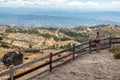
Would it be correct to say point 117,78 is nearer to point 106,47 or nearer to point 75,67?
point 75,67

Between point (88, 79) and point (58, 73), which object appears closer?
point (88, 79)

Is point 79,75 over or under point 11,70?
under

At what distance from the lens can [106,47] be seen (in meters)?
34.7

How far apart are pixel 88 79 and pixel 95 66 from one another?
182 inches

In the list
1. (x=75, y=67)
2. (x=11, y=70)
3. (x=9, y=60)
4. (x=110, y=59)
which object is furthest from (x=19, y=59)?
(x=11, y=70)

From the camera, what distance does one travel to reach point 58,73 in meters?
20.2

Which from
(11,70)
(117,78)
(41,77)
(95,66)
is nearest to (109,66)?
(95,66)

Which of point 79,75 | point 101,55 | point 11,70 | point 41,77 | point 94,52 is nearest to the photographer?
point 11,70

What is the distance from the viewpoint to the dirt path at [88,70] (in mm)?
19234

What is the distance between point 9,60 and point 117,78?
8.72 meters

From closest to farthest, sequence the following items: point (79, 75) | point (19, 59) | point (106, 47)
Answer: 1. point (79, 75)
2. point (19, 59)
3. point (106, 47)

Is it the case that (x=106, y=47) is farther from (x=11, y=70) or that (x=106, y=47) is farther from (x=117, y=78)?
(x=11, y=70)

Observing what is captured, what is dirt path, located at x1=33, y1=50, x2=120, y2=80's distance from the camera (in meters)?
19.2

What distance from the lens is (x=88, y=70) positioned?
21.6 meters
